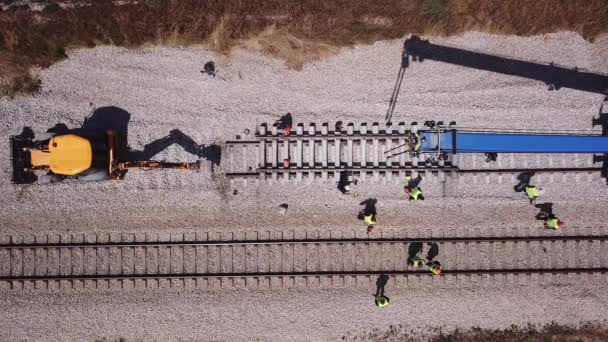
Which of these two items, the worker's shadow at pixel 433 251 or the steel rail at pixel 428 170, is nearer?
the steel rail at pixel 428 170

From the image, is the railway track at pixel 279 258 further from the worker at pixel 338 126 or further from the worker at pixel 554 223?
the worker at pixel 338 126

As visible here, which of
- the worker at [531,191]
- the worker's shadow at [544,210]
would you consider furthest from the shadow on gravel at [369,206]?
the worker's shadow at [544,210]

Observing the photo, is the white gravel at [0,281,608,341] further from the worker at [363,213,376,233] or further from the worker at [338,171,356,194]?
the worker at [338,171,356,194]

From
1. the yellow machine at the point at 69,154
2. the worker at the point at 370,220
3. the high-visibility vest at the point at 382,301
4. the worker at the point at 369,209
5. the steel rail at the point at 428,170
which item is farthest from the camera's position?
the worker at the point at 369,209

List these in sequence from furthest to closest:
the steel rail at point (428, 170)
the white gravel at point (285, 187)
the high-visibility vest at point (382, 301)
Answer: the white gravel at point (285, 187) → the steel rail at point (428, 170) → the high-visibility vest at point (382, 301)

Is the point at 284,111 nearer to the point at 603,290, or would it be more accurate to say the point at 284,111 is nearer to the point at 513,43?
the point at 513,43

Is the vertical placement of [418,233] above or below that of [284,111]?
below

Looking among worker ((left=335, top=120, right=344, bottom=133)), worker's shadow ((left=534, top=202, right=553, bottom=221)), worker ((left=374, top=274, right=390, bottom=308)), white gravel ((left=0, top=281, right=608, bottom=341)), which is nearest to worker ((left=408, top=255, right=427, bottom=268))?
white gravel ((left=0, top=281, right=608, bottom=341))

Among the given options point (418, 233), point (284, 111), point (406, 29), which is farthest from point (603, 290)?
point (284, 111)

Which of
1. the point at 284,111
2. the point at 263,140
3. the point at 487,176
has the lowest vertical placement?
the point at 487,176
